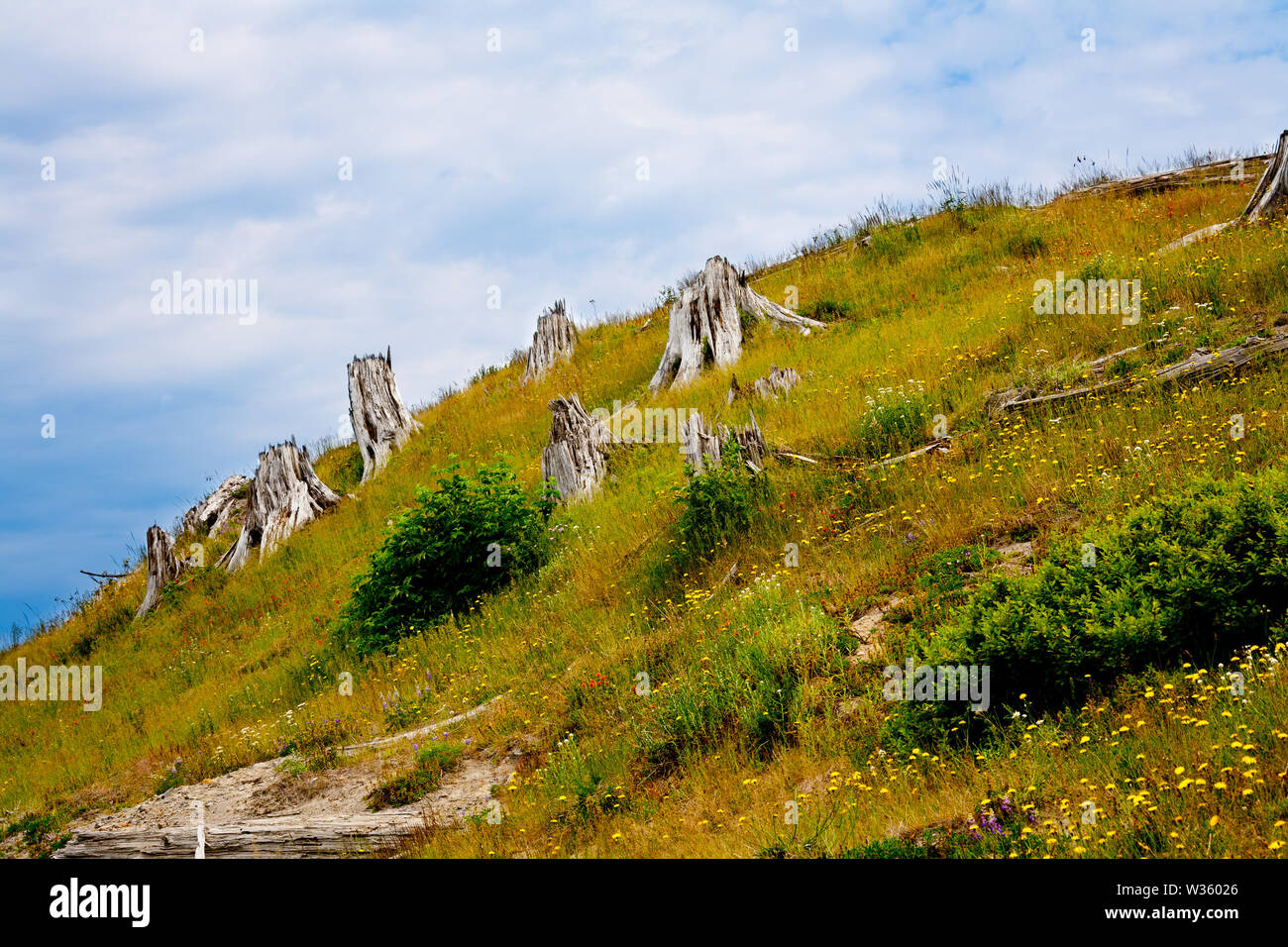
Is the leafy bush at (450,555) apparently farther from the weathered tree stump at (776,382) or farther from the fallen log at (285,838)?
the fallen log at (285,838)

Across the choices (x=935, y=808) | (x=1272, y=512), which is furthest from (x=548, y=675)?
(x=1272, y=512)

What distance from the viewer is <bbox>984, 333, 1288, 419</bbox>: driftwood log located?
1016 centimetres

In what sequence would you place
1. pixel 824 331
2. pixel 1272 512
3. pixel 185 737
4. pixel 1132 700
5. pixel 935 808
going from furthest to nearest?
pixel 824 331
pixel 185 737
pixel 1272 512
pixel 1132 700
pixel 935 808

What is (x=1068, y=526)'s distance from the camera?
820cm

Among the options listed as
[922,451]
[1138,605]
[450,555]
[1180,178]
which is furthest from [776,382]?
[1180,178]

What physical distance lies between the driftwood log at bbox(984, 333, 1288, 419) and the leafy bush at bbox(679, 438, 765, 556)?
306 cm

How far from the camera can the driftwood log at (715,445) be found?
38.9 ft

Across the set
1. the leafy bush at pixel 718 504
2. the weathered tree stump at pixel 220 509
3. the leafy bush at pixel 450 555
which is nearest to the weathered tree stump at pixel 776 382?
the leafy bush at pixel 718 504

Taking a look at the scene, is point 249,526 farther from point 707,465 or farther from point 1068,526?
point 1068,526

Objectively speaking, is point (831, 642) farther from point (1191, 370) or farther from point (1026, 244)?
point (1026, 244)

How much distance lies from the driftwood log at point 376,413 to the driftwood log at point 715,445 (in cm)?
1272

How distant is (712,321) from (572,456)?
5.84 m
